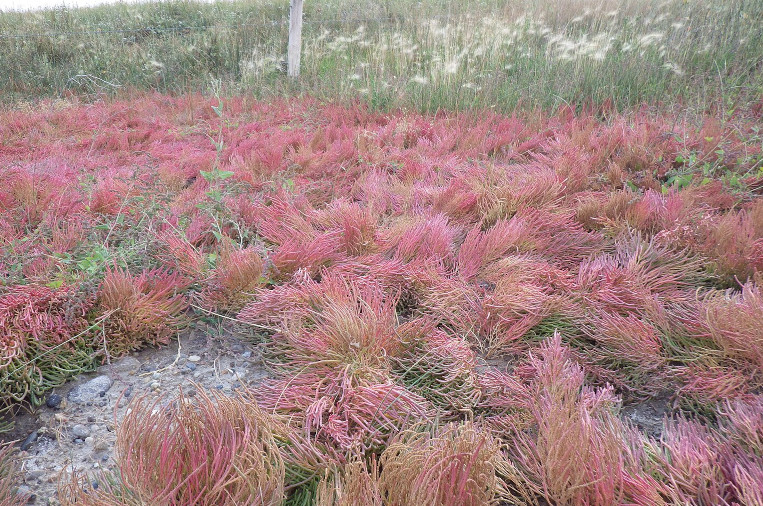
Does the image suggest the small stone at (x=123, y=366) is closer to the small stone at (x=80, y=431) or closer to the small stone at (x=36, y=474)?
the small stone at (x=80, y=431)

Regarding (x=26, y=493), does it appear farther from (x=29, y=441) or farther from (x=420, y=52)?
(x=420, y=52)

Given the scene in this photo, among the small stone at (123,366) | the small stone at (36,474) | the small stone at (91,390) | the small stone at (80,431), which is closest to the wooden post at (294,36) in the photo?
the small stone at (123,366)

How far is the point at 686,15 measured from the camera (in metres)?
5.39

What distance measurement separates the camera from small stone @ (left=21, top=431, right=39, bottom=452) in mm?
1292

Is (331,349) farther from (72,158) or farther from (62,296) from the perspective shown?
(72,158)

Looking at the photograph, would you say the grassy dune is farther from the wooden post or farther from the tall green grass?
the wooden post

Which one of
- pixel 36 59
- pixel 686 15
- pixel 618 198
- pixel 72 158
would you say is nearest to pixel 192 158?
pixel 72 158

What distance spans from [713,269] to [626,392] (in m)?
0.86

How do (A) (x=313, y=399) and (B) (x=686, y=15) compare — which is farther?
(B) (x=686, y=15)

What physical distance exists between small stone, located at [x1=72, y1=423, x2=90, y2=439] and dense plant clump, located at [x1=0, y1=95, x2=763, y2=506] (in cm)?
16

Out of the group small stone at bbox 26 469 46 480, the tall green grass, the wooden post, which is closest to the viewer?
small stone at bbox 26 469 46 480

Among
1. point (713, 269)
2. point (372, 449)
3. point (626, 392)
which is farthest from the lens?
point (713, 269)

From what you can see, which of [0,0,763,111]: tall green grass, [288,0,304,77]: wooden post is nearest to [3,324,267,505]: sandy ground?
[0,0,763,111]: tall green grass

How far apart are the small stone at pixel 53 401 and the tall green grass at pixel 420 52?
177 inches
